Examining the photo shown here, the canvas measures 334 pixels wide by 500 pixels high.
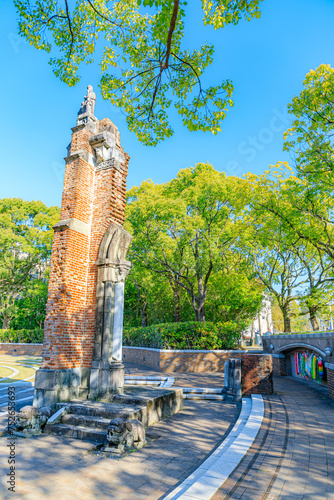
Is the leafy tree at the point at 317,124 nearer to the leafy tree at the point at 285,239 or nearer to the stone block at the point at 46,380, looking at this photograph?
the leafy tree at the point at 285,239

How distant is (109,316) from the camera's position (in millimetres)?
7777

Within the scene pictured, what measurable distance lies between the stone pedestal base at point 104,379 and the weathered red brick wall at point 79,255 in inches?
13.4

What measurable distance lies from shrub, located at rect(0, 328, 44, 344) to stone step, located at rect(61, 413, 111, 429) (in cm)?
2356

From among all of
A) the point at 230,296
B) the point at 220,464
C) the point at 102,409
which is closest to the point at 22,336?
the point at 230,296

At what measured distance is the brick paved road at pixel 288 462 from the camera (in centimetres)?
382

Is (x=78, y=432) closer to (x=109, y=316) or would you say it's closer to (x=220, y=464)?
(x=109, y=316)

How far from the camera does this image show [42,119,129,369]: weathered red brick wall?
7.40 metres

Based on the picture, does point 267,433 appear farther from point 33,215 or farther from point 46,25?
point 33,215

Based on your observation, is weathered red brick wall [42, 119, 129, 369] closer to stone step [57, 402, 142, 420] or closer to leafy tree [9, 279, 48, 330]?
stone step [57, 402, 142, 420]

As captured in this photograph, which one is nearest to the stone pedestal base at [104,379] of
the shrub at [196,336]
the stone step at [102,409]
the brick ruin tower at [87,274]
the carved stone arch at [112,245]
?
the brick ruin tower at [87,274]

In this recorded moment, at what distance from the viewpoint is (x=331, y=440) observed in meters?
5.79

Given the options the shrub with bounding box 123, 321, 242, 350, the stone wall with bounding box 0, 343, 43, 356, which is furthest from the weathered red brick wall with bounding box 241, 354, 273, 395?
the stone wall with bounding box 0, 343, 43, 356

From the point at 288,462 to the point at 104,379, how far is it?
4414 millimetres

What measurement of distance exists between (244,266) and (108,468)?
2147 cm
